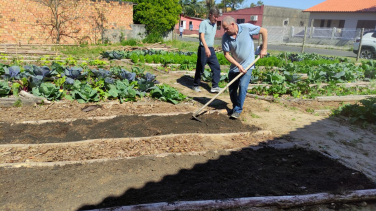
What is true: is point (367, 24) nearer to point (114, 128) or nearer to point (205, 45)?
point (205, 45)

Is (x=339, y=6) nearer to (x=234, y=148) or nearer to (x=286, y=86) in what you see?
(x=286, y=86)

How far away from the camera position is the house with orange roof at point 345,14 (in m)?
29.5

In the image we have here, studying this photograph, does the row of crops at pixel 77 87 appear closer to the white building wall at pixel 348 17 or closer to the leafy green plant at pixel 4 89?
the leafy green plant at pixel 4 89

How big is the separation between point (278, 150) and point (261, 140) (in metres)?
0.36

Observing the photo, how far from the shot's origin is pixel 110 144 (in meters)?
3.70

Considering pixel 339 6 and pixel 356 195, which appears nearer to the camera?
pixel 356 195

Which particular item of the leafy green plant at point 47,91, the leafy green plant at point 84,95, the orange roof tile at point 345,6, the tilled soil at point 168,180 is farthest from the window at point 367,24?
the leafy green plant at point 47,91

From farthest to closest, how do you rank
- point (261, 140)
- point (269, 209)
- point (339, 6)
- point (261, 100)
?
point (339, 6)
point (261, 100)
point (261, 140)
point (269, 209)

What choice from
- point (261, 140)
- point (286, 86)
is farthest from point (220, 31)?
point (261, 140)

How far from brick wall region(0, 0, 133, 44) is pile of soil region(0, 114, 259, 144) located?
537 inches

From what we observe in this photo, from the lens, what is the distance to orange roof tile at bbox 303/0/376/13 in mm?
30453

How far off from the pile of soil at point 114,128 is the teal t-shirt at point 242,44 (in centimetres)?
110

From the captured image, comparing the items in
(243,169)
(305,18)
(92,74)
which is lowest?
(243,169)

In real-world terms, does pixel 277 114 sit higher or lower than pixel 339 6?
lower
